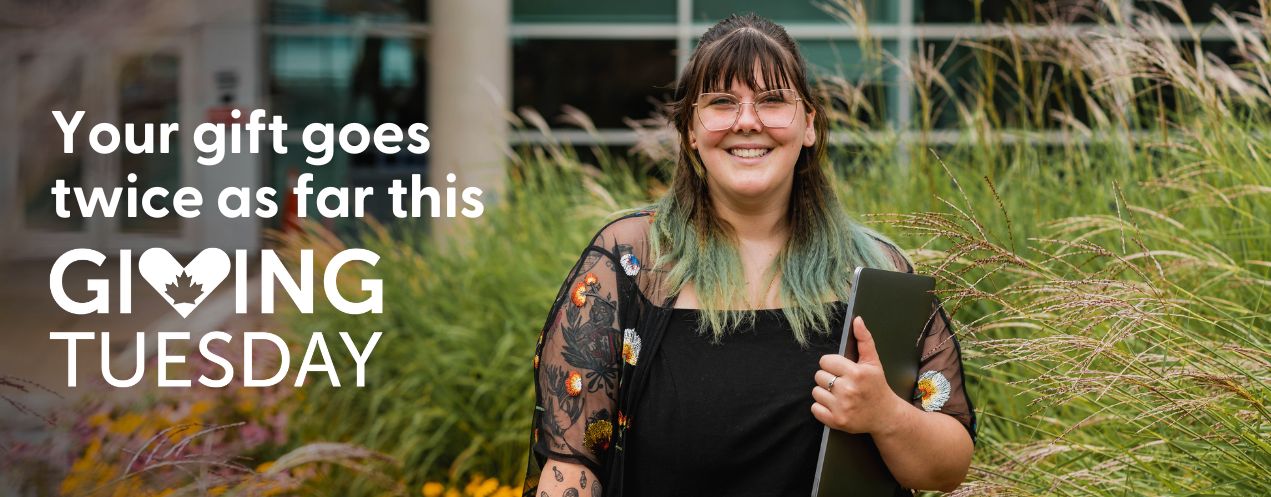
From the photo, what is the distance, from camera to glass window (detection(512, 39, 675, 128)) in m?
13.0

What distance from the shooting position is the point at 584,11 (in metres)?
13.1

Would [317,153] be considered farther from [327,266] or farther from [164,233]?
[327,266]

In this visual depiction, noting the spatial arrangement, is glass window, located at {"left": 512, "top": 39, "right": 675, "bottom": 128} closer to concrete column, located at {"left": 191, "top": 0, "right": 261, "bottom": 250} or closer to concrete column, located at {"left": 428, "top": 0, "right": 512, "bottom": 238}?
concrete column, located at {"left": 428, "top": 0, "right": 512, "bottom": 238}

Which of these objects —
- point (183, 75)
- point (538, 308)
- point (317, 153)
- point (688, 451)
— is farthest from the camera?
point (183, 75)

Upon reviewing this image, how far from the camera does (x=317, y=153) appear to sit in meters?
15.8

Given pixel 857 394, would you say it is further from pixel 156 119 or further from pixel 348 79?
pixel 156 119

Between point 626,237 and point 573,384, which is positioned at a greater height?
point 626,237

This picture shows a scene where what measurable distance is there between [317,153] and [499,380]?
36.6 ft

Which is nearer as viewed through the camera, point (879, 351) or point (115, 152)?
point (879, 351)

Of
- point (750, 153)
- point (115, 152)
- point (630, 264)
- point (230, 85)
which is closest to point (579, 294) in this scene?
point (630, 264)

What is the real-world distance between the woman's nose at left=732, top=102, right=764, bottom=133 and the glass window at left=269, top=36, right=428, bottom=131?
13965 mm

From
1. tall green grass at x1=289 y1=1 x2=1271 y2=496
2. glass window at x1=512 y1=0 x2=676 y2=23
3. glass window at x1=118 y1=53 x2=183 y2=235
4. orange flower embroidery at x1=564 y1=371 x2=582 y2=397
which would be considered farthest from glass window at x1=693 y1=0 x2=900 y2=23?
orange flower embroidery at x1=564 y1=371 x2=582 y2=397

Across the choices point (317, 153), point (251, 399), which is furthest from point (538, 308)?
point (317, 153)

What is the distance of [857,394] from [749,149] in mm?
474
